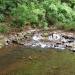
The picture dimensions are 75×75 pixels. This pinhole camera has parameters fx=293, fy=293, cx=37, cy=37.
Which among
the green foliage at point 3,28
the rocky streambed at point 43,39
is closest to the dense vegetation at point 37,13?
the green foliage at point 3,28

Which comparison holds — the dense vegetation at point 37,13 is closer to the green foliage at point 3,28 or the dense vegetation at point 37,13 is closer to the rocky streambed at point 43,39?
the green foliage at point 3,28

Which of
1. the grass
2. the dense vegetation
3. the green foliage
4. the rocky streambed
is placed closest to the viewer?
the grass

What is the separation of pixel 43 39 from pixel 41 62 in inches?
204

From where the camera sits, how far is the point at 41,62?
12.5m

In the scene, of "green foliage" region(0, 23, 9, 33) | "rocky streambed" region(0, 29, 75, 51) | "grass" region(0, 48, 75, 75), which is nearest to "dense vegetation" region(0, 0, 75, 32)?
"green foliage" region(0, 23, 9, 33)

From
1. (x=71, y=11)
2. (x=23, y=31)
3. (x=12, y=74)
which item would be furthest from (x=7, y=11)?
(x=12, y=74)

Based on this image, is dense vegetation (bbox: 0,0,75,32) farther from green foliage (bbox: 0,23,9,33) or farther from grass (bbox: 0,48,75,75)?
grass (bbox: 0,48,75,75)

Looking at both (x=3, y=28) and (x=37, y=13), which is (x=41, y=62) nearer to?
(x=3, y=28)

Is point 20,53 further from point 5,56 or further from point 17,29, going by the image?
point 17,29

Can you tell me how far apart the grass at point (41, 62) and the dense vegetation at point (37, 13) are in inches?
187

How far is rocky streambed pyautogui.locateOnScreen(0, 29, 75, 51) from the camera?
1652 cm

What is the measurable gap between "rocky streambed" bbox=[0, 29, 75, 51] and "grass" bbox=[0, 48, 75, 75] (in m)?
1.21

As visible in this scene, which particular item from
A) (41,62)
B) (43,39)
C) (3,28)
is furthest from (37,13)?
(41,62)

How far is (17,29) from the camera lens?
Result: 1925 cm
